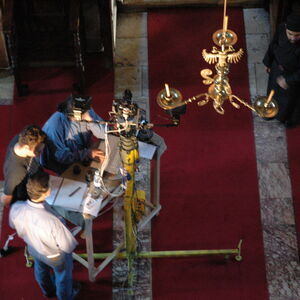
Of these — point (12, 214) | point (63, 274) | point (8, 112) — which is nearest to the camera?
point (12, 214)

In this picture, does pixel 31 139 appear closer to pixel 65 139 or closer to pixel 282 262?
pixel 65 139

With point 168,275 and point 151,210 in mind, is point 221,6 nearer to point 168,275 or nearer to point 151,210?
point 151,210

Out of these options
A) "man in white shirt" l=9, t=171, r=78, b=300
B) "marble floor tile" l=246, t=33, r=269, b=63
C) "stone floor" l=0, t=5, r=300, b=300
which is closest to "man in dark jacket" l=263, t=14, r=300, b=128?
"stone floor" l=0, t=5, r=300, b=300

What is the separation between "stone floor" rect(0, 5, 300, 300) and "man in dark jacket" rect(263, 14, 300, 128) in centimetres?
25

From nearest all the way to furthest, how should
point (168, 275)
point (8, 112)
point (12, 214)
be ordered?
point (12, 214) < point (168, 275) < point (8, 112)

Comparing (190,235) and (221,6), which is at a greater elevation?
(221,6)

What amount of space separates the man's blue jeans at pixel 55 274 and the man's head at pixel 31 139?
0.74m

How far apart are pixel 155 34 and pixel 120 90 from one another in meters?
0.87

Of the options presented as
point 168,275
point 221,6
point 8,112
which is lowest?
point 168,275

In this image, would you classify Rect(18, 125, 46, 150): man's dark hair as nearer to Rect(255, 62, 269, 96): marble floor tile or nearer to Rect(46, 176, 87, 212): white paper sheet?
Rect(46, 176, 87, 212): white paper sheet

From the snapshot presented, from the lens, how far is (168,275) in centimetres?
610

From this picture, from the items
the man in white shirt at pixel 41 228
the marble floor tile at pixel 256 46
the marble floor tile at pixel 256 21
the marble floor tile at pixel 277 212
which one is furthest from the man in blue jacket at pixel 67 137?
the marble floor tile at pixel 256 21

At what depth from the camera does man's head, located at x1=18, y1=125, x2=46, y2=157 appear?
5.16 m

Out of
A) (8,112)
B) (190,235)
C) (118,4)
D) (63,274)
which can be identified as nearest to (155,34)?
(118,4)
